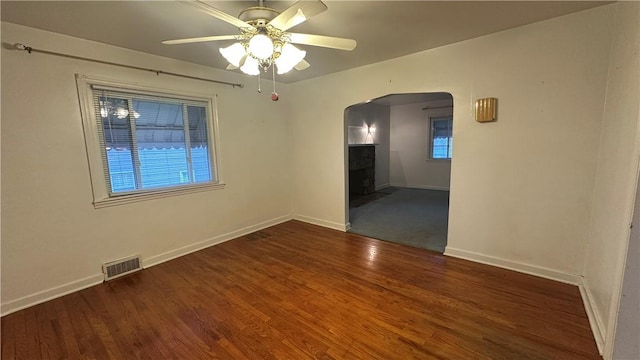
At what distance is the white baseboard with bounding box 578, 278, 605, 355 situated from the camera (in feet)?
5.42

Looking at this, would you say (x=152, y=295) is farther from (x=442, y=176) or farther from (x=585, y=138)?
(x=442, y=176)

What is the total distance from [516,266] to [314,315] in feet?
7.12

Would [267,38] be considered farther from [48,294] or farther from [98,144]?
[48,294]

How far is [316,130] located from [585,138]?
3.09m

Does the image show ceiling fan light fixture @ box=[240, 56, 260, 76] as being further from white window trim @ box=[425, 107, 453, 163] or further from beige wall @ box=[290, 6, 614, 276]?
white window trim @ box=[425, 107, 453, 163]

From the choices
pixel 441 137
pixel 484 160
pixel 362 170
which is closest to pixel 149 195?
pixel 484 160

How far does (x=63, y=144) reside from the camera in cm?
Result: 237

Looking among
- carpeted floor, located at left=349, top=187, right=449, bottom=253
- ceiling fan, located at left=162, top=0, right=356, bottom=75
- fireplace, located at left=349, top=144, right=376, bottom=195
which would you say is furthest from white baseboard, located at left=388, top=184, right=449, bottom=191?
ceiling fan, located at left=162, top=0, right=356, bottom=75

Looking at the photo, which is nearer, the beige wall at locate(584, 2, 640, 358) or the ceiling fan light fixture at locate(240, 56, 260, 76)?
the beige wall at locate(584, 2, 640, 358)

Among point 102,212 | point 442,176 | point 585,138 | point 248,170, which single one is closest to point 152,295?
point 102,212

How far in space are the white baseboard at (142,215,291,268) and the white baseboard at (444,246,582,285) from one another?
8.82 feet

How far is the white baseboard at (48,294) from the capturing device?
2.16 metres

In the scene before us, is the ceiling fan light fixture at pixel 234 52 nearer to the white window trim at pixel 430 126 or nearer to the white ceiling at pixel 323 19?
the white ceiling at pixel 323 19

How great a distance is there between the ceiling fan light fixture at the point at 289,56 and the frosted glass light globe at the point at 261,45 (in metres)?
0.23
